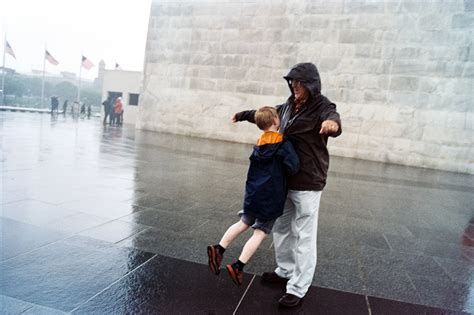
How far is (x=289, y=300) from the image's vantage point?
2.69m

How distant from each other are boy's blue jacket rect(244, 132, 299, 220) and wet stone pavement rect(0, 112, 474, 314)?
0.70 m

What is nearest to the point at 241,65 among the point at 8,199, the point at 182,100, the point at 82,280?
the point at 182,100

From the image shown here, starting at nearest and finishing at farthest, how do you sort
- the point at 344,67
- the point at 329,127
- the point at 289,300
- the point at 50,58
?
1. the point at 329,127
2. the point at 289,300
3. the point at 344,67
4. the point at 50,58

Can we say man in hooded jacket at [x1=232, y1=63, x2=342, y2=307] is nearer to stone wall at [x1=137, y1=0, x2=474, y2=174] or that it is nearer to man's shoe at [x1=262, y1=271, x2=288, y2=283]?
man's shoe at [x1=262, y1=271, x2=288, y2=283]

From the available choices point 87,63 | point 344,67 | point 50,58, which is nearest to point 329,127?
point 344,67

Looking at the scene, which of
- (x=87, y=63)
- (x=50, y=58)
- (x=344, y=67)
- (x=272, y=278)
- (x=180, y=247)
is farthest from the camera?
(x=87, y=63)

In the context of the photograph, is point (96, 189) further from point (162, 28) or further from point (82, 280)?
point (162, 28)

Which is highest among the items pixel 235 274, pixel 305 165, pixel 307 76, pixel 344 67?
pixel 344 67

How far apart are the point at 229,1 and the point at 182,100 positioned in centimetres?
477

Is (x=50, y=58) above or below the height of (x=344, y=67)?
above

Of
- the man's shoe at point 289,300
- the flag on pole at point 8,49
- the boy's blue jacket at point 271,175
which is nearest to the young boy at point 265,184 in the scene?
the boy's blue jacket at point 271,175

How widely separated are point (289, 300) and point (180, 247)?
1336 millimetres

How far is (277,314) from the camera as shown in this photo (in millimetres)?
2586

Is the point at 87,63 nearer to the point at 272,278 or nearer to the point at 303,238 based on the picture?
the point at 272,278
